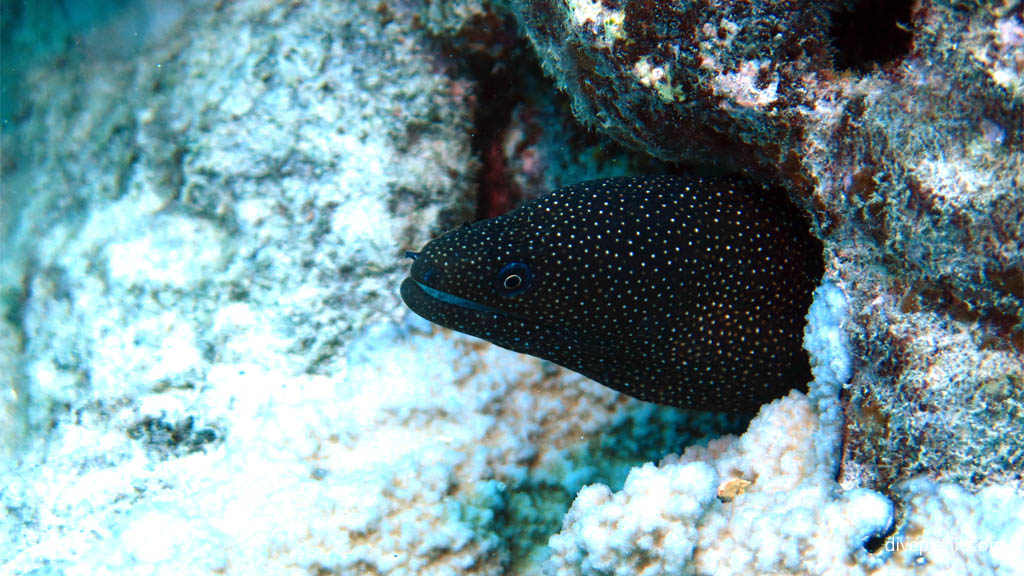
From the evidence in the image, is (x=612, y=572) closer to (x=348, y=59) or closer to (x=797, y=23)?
(x=797, y=23)

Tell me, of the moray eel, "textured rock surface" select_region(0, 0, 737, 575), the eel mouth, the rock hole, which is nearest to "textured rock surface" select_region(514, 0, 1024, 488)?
the rock hole

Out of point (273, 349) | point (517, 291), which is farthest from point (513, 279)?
point (273, 349)

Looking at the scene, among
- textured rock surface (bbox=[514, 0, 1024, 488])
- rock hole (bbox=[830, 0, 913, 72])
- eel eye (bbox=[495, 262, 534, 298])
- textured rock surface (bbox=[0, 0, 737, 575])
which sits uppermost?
rock hole (bbox=[830, 0, 913, 72])

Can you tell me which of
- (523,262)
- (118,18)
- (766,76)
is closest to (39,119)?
(118,18)

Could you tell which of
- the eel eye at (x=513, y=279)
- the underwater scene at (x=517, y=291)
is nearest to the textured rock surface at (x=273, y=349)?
the underwater scene at (x=517, y=291)

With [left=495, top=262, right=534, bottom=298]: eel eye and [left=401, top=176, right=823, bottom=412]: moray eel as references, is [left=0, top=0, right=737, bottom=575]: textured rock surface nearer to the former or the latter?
[left=401, top=176, right=823, bottom=412]: moray eel

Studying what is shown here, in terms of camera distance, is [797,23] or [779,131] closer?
[797,23]

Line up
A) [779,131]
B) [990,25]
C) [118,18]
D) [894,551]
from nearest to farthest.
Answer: [990,25], [894,551], [779,131], [118,18]
